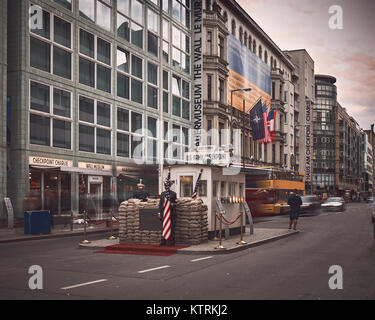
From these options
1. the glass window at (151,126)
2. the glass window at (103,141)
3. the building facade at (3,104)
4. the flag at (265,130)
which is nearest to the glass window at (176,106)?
the glass window at (151,126)

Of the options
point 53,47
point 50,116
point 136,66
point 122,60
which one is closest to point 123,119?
point 122,60

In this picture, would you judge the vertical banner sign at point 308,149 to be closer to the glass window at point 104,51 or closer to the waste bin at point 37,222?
the glass window at point 104,51

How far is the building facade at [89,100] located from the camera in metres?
25.4

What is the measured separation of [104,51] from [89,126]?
5.38 m

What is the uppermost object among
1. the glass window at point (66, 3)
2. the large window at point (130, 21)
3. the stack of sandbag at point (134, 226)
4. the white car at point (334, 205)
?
the large window at point (130, 21)

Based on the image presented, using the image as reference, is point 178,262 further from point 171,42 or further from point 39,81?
point 171,42

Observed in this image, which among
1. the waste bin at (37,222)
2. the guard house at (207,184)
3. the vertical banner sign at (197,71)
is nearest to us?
the guard house at (207,184)

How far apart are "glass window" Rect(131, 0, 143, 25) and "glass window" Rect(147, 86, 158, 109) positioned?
199 inches

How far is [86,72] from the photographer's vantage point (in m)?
30.3

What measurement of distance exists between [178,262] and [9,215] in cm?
1315

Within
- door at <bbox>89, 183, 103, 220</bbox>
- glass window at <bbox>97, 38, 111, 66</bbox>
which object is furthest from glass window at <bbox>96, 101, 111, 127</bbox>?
door at <bbox>89, 183, 103, 220</bbox>

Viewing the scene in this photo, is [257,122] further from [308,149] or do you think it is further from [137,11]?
[308,149]

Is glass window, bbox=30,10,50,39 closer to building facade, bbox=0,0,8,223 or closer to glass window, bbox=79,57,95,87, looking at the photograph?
building facade, bbox=0,0,8,223

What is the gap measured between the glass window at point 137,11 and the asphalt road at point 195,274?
2367 centimetres
